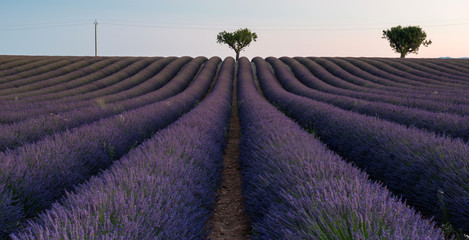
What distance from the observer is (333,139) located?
575 cm

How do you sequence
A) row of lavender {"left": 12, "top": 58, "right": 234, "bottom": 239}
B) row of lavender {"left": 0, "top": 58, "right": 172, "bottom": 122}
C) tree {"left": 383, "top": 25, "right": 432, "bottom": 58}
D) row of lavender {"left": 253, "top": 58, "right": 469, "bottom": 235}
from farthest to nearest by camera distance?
tree {"left": 383, "top": 25, "right": 432, "bottom": 58}
row of lavender {"left": 0, "top": 58, "right": 172, "bottom": 122}
row of lavender {"left": 253, "top": 58, "right": 469, "bottom": 235}
row of lavender {"left": 12, "top": 58, "right": 234, "bottom": 239}

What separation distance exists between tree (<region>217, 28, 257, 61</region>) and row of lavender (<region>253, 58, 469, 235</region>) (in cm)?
4233

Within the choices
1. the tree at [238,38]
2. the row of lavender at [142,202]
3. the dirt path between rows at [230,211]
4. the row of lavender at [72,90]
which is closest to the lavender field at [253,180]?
the row of lavender at [142,202]

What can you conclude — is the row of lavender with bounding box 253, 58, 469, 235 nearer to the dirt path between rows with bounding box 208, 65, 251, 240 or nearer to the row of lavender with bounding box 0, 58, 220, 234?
the dirt path between rows with bounding box 208, 65, 251, 240

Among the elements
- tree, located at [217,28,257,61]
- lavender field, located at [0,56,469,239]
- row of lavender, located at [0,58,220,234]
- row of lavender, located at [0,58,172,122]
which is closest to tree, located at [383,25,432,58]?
tree, located at [217,28,257,61]

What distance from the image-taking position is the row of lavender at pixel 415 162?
286cm

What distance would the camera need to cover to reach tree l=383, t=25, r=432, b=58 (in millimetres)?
43156

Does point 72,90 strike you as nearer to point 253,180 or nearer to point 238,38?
point 253,180

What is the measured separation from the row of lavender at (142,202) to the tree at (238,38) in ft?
145

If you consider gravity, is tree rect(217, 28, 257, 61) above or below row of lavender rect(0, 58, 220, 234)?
above

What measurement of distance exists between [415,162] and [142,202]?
10.0 feet

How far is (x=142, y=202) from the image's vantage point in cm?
204

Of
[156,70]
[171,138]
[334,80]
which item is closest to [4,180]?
[171,138]

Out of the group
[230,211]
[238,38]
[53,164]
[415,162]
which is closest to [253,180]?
[230,211]
